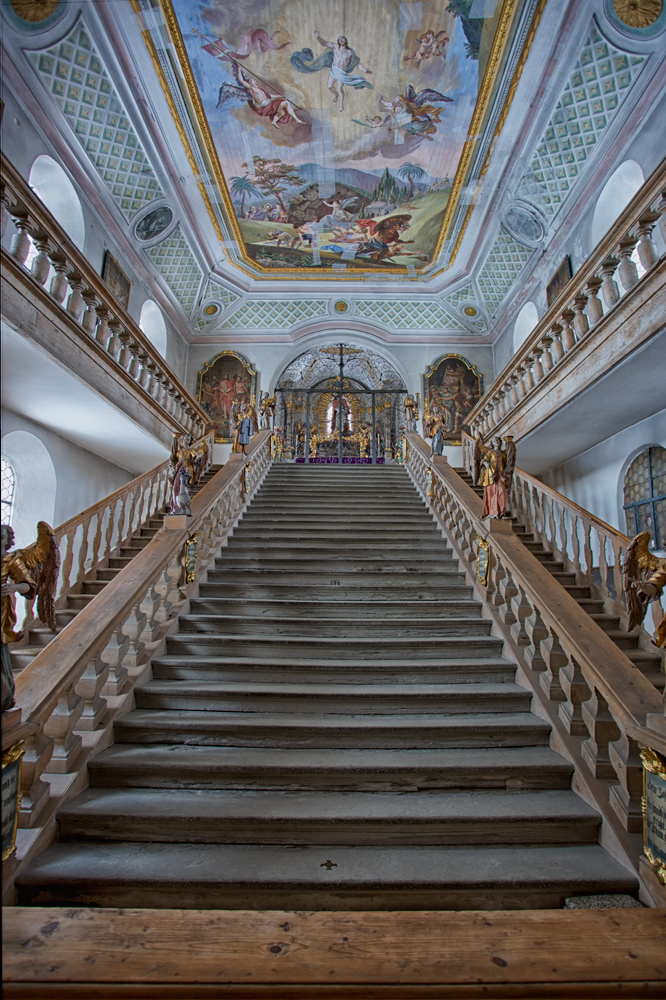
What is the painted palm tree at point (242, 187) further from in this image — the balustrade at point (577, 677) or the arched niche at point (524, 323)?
the balustrade at point (577, 677)

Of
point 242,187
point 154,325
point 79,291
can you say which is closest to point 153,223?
point 242,187

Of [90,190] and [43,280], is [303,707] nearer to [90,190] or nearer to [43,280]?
[43,280]

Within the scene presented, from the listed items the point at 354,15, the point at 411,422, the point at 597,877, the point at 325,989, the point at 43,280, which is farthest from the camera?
the point at 411,422

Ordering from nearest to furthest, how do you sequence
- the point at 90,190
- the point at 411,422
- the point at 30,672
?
the point at 30,672
the point at 90,190
the point at 411,422

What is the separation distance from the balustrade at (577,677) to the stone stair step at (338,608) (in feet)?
1.14

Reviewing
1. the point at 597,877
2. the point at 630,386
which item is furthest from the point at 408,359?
the point at 597,877

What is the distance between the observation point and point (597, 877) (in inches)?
99.1

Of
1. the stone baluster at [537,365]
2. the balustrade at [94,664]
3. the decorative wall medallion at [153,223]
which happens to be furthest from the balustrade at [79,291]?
the stone baluster at [537,365]

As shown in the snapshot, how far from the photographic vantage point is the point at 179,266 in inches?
535

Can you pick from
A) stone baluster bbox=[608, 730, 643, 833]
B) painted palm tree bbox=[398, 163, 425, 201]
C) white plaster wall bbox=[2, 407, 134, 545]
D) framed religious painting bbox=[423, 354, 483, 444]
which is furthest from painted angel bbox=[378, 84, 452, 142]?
stone baluster bbox=[608, 730, 643, 833]

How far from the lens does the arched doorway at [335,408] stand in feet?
61.6

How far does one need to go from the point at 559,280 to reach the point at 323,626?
33.0 ft

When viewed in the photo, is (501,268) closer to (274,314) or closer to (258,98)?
(274,314)

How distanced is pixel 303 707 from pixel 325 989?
2.13 metres
